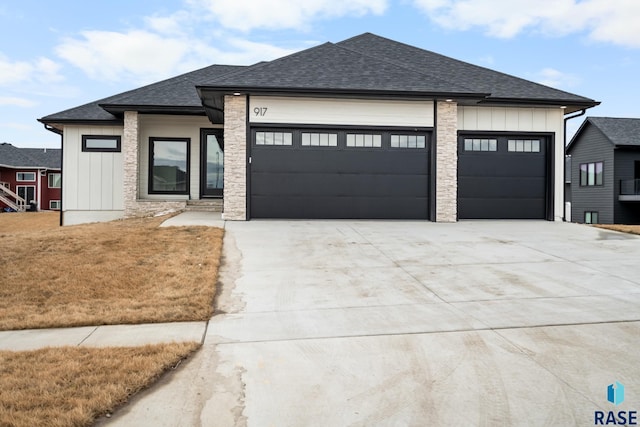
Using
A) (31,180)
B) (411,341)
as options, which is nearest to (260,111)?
(411,341)

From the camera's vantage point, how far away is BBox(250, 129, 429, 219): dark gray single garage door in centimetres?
1309

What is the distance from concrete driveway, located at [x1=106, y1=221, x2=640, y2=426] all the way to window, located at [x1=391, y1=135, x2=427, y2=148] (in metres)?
5.16

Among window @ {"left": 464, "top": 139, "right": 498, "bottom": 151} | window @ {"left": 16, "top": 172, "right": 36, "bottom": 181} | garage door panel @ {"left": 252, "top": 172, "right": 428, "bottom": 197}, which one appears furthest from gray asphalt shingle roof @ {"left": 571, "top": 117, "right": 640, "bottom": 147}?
window @ {"left": 16, "top": 172, "right": 36, "bottom": 181}

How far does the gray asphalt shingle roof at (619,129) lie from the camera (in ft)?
83.5

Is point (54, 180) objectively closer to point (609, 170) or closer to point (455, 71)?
point (455, 71)

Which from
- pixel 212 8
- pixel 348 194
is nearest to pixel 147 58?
pixel 212 8

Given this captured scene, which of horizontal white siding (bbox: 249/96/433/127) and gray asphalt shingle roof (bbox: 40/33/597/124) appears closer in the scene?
gray asphalt shingle roof (bbox: 40/33/597/124)

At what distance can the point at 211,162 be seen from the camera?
16719 millimetres

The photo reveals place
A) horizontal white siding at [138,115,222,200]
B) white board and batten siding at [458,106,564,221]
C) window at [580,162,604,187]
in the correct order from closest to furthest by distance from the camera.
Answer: white board and batten siding at [458,106,564,221] → horizontal white siding at [138,115,222,200] → window at [580,162,604,187]

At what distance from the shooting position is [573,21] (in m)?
17.7

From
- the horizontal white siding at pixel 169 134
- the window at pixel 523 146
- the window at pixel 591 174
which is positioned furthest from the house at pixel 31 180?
the window at pixel 591 174

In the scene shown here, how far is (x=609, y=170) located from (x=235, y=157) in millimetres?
23523

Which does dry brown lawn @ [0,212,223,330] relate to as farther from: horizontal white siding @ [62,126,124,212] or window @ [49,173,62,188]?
window @ [49,173,62,188]

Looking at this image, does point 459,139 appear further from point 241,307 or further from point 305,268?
point 241,307
